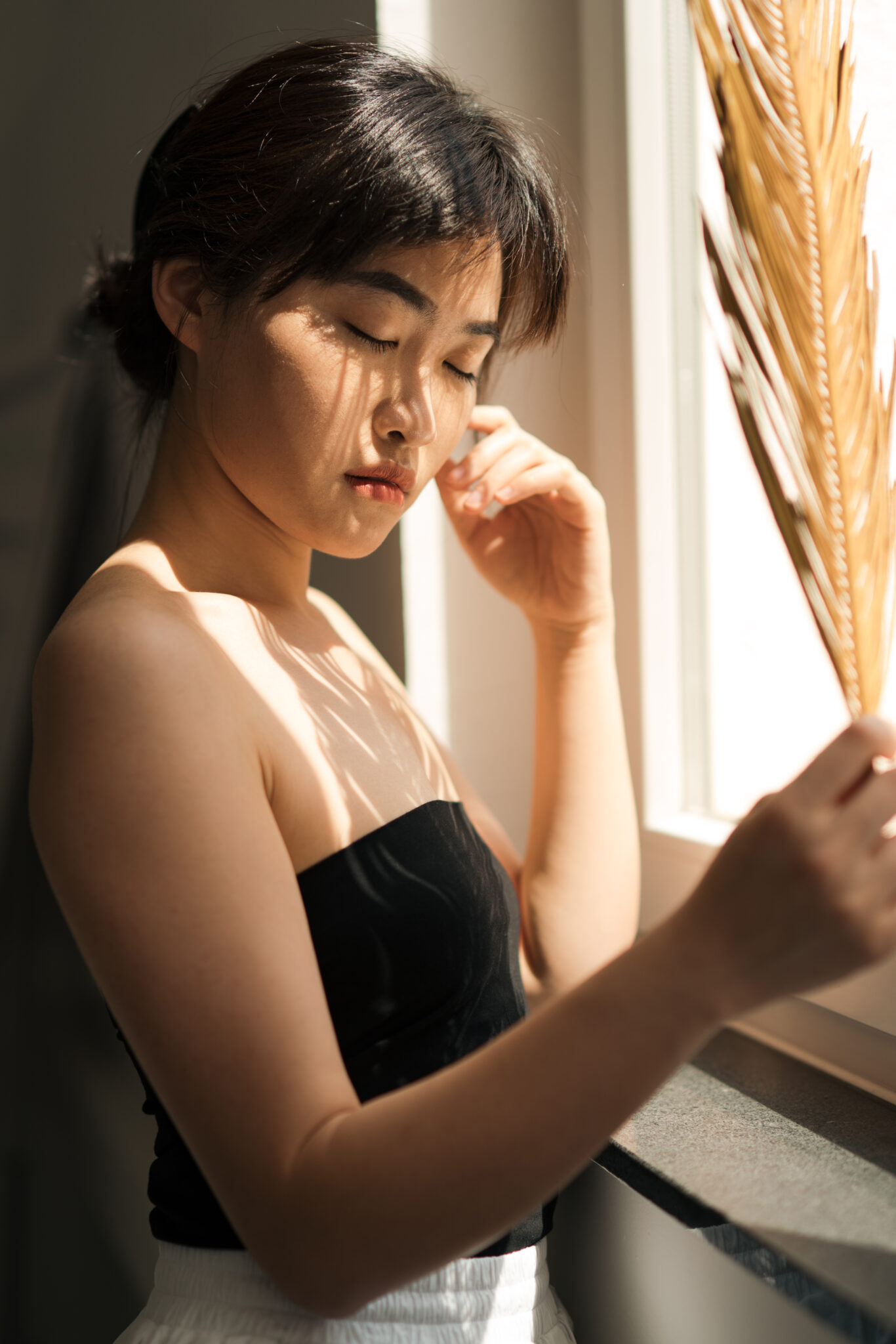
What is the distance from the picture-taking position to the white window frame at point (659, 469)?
1146 millimetres

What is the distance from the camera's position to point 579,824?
3.66ft

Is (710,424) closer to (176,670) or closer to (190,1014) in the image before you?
(176,670)

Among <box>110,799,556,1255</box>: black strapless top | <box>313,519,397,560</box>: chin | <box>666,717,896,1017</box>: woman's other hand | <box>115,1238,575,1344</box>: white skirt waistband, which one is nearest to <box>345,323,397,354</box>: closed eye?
<box>313,519,397,560</box>: chin

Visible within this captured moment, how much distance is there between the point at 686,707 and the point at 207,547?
611mm

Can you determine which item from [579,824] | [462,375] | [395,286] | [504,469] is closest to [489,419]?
[504,469]

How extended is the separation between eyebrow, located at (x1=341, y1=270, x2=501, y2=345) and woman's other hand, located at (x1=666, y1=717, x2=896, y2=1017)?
48 cm

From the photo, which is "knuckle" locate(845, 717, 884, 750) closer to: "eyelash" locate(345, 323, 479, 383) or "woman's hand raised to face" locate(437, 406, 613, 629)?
"eyelash" locate(345, 323, 479, 383)

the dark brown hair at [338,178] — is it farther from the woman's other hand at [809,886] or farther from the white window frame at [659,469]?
the woman's other hand at [809,886]

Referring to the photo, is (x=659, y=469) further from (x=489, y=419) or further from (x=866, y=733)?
(x=866, y=733)

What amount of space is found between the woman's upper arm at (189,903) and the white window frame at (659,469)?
62cm

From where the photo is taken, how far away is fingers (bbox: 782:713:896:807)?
1.62 feet

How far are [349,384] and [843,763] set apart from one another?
473 mm

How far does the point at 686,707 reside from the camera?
4.06ft

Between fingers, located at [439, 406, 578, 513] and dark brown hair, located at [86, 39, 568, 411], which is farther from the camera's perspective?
fingers, located at [439, 406, 578, 513]
